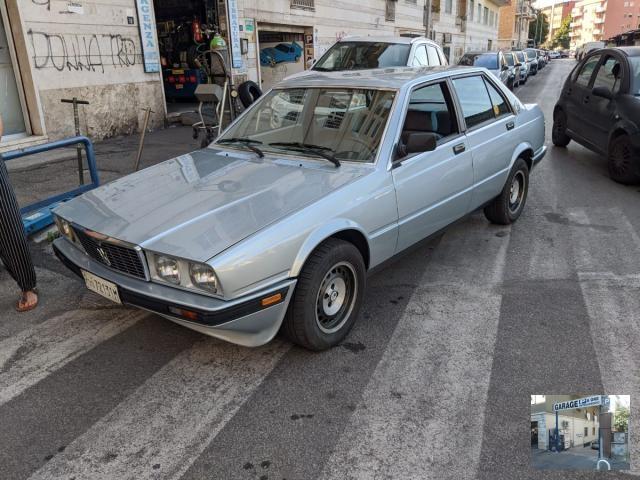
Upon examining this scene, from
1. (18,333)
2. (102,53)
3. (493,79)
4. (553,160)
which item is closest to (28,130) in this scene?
(102,53)

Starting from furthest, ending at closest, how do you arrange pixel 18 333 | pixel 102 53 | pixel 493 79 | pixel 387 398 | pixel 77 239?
pixel 102 53 < pixel 493 79 < pixel 18 333 < pixel 77 239 < pixel 387 398

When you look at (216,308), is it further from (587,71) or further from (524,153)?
(587,71)

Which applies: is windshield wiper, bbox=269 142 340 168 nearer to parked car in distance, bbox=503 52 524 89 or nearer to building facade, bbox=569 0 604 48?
parked car in distance, bbox=503 52 524 89

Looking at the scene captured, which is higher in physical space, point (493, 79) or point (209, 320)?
point (493, 79)

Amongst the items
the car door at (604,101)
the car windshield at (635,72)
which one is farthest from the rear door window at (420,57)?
the car windshield at (635,72)

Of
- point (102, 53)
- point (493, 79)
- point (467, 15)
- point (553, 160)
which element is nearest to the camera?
point (493, 79)

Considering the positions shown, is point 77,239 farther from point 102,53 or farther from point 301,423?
point 102,53

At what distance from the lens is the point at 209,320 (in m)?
2.71

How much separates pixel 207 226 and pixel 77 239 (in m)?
1.04

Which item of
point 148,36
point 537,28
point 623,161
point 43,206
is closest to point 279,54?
point 148,36

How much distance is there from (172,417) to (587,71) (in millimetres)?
8568

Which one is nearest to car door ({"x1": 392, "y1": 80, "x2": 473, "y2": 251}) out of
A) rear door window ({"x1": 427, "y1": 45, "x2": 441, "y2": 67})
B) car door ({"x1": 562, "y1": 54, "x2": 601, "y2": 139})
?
car door ({"x1": 562, "y1": 54, "x2": 601, "y2": 139})

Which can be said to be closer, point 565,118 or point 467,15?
point 565,118

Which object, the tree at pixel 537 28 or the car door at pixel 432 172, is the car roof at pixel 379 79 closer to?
the car door at pixel 432 172
